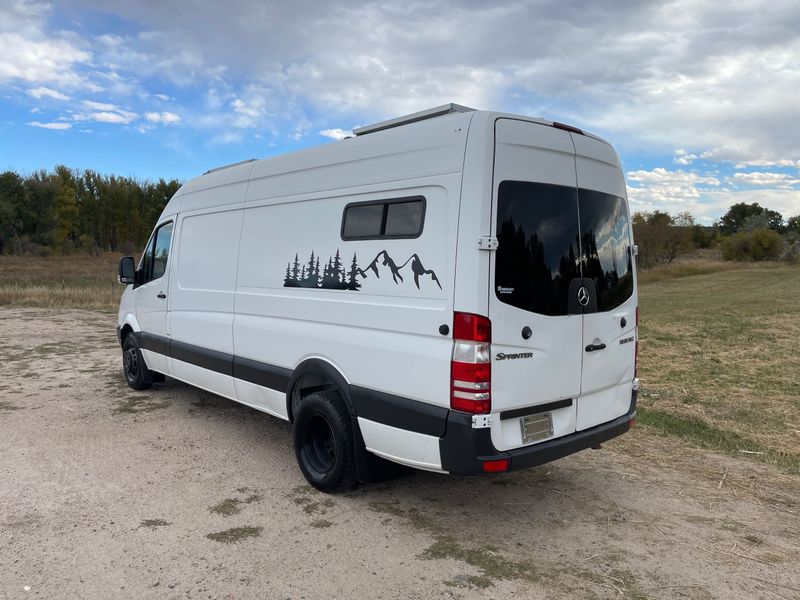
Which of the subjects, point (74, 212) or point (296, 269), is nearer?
point (296, 269)

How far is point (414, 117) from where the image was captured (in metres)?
4.25

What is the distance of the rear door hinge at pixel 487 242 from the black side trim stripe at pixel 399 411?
0.98 m

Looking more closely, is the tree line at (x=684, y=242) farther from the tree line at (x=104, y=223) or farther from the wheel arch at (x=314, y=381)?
the wheel arch at (x=314, y=381)

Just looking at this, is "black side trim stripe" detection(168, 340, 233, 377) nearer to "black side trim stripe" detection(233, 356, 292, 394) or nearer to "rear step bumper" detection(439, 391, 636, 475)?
"black side trim stripe" detection(233, 356, 292, 394)

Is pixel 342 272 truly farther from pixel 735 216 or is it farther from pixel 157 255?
pixel 735 216

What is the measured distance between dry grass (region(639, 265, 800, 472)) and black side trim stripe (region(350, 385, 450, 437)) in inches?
138

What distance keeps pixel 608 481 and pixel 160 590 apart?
11.2 ft

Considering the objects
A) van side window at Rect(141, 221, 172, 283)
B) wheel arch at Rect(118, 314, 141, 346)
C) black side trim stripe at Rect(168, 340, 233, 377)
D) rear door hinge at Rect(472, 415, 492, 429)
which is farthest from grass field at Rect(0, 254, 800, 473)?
wheel arch at Rect(118, 314, 141, 346)

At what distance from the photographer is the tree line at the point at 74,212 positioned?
174 feet

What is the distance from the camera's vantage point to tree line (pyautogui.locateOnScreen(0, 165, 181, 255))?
52938 millimetres

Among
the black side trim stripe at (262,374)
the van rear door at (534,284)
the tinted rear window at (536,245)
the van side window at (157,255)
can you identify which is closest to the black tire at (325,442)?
the black side trim stripe at (262,374)

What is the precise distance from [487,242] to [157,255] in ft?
16.2

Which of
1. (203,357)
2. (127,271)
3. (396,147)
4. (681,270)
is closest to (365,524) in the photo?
(396,147)

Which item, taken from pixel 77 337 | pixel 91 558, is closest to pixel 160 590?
pixel 91 558
